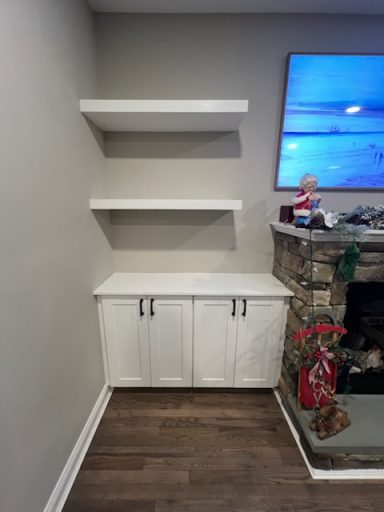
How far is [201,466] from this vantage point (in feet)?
4.37

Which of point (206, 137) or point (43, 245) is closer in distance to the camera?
point (43, 245)

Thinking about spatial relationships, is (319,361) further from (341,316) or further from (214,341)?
(214,341)

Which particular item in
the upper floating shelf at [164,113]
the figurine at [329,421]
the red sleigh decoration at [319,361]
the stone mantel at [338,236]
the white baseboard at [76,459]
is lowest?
the white baseboard at [76,459]

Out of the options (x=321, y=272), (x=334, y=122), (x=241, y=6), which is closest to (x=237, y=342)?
(x=321, y=272)

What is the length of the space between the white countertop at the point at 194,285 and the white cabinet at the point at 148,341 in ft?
0.22

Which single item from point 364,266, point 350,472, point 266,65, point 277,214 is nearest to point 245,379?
point 350,472

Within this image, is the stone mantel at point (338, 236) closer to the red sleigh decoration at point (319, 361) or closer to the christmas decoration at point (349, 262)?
the christmas decoration at point (349, 262)

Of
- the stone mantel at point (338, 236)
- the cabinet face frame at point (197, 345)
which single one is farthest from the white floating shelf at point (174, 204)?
the cabinet face frame at point (197, 345)

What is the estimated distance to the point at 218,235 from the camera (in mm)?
1947

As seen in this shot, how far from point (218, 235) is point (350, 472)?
1.73m

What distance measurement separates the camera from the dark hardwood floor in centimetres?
117

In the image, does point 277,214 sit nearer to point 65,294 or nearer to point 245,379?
point 245,379

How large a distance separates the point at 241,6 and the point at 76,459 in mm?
3122

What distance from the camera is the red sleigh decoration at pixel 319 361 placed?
1386 mm
